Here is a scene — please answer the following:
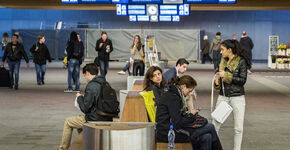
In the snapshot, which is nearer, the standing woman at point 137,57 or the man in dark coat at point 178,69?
the man in dark coat at point 178,69

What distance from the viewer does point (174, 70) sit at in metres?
10.2

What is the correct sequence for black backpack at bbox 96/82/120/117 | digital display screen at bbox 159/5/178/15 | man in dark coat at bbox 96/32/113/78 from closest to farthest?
black backpack at bbox 96/82/120/117 → man in dark coat at bbox 96/32/113/78 → digital display screen at bbox 159/5/178/15

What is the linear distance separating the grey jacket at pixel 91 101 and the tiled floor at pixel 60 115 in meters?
1.35

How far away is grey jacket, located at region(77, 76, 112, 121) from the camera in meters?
7.40

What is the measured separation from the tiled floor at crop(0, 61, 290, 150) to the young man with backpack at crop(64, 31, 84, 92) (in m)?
0.53

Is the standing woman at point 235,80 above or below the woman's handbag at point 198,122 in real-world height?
above

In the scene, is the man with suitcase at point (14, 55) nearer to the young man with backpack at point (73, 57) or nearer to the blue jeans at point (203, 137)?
the young man with backpack at point (73, 57)

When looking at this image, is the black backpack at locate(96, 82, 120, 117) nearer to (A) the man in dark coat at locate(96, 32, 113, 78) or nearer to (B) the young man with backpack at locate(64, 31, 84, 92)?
(B) the young man with backpack at locate(64, 31, 84, 92)

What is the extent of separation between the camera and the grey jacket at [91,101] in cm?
740

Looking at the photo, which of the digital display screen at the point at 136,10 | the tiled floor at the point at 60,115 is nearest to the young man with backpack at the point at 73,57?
the tiled floor at the point at 60,115

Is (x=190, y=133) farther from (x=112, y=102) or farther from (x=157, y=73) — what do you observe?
(x=157, y=73)

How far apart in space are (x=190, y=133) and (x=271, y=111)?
254 inches

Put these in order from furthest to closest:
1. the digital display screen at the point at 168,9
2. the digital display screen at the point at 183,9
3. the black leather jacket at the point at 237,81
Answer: the digital display screen at the point at 183,9 → the digital display screen at the point at 168,9 → the black leather jacket at the point at 237,81

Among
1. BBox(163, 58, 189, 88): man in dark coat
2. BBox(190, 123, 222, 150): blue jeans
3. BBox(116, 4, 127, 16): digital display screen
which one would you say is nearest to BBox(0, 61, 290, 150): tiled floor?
BBox(163, 58, 189, 88): man in dark coat
